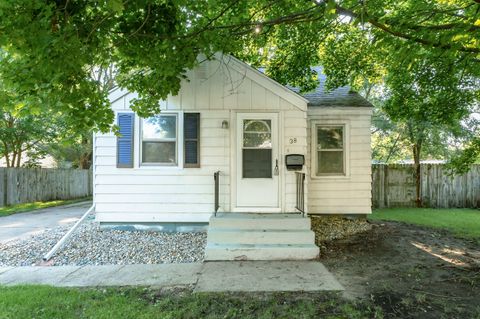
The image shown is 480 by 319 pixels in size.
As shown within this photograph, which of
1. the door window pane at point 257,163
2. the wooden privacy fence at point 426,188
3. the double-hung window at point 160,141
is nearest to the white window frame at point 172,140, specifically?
the double-hung window at point 160,141

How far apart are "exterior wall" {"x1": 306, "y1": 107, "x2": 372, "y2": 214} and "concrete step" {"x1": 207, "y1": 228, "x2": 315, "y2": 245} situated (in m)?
2.90

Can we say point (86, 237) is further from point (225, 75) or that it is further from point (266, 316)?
point (266, 316)

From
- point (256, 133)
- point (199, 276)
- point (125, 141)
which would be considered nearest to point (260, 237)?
point (199, 276)

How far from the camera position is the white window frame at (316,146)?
8.30 metres

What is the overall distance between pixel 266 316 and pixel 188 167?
425 centimetres

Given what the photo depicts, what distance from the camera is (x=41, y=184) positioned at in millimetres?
14578

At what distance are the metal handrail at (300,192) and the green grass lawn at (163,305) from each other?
2.89 meters

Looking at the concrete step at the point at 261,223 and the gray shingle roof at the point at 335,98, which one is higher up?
the gray shingle roof at the point at 335,98

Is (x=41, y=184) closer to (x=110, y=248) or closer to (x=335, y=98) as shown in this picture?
(x=110, y=248)

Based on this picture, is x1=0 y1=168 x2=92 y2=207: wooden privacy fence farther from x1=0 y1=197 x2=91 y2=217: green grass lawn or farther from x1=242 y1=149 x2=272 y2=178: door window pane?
x1=242 y1=149 x2=272 y2=178: door window pane

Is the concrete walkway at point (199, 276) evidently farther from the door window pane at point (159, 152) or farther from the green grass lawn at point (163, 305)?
the door window pane at point (159, 152)

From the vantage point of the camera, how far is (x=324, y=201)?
27.2 feet

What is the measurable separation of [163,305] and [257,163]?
396cm

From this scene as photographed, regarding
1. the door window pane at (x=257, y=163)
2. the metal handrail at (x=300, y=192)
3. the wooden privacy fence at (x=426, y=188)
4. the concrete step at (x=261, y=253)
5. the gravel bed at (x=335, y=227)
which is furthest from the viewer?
the wooden privacy fence at (x=426, y=188)
